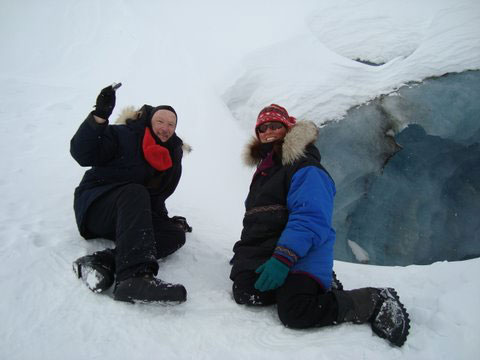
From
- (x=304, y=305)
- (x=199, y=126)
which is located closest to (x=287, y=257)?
(x=304, y=305)

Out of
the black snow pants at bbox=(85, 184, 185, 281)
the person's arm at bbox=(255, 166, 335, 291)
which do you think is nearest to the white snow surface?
the black snow pants at bbox=(85, 184, 185, 281)

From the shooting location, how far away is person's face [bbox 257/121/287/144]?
→ 2.08 m

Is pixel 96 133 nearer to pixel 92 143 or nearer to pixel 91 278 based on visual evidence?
pixel 92 143

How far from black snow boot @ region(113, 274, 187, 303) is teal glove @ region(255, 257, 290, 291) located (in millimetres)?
415

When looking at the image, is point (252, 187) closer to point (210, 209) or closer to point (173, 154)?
point (173, 154)

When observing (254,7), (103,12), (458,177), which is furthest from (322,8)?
(103,12)

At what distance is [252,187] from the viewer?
2.15 meters

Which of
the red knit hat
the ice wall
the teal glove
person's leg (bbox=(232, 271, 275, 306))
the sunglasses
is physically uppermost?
the red knit hat

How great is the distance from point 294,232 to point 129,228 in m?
0.89

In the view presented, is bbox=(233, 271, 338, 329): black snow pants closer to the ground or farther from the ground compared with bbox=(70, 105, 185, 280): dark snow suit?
closer to the ground

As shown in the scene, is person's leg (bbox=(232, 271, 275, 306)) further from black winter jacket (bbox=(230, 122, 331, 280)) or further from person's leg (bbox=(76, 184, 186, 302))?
person's leg (bbox=(76, 184, 186, 302))

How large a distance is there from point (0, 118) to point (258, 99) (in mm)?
3948

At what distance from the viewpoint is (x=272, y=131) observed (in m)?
2.08

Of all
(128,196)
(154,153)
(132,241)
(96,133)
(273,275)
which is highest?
(96,133)
